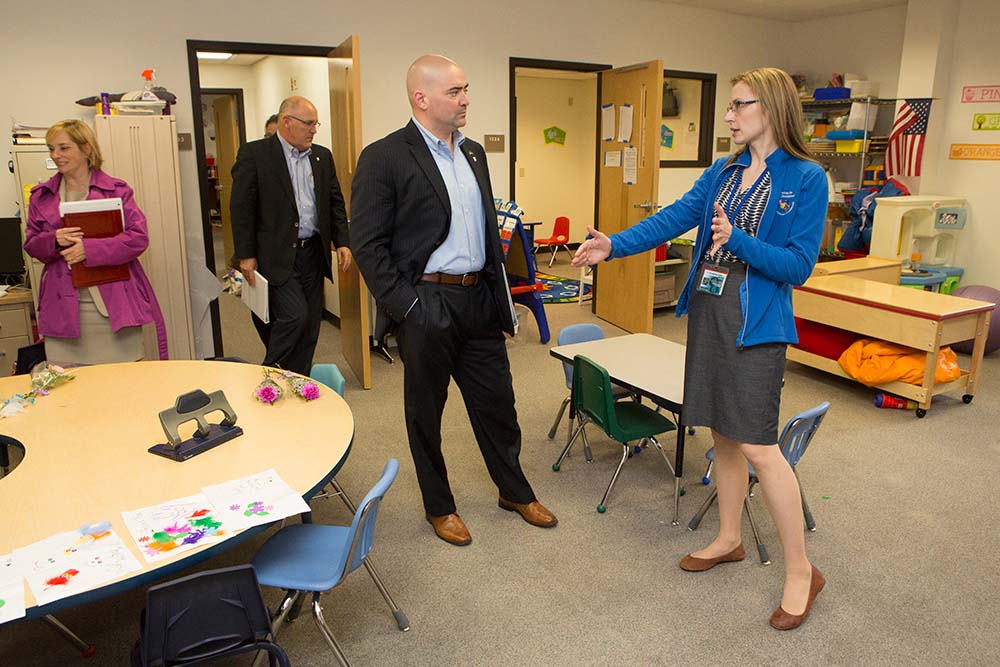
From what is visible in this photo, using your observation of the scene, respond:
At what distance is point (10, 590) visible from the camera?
155 cm

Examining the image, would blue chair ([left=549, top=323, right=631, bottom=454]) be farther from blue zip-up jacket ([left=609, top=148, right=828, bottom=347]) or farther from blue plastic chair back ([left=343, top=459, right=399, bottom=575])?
blue plastic chair back ([left=343, top=459, right=399, bottom=575])

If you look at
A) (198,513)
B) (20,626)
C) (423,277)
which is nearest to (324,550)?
(198,513)

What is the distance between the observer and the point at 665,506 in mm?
3445

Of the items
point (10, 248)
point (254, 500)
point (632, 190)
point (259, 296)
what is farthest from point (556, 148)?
point (254, 500)

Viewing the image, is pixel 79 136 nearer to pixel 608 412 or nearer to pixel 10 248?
pixel 10 248

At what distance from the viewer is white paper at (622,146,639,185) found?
6371 mm

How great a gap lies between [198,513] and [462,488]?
1.89 metres

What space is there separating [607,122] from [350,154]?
9.37 ft

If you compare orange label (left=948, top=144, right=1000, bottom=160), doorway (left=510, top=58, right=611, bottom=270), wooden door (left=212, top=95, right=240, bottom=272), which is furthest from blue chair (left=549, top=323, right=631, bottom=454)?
wooden door (left=212, top=95, right=240, bottom=272)

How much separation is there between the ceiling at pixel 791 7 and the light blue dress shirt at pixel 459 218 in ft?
17.1

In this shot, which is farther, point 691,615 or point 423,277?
point 423,277

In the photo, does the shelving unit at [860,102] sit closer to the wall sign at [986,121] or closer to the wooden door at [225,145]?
the wall sign at [986,121]

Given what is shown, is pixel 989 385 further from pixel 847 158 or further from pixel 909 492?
pixel 847 158

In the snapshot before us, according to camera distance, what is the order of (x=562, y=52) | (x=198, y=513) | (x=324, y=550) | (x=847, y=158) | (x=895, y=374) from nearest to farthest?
(x=198, y=513)
(x=324, y=550)
(x=895, y=374)
(x=562, y=52)
(x=847, y=158)
